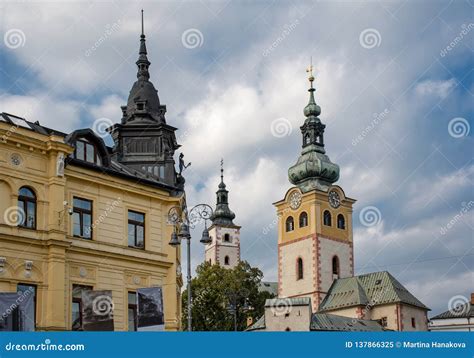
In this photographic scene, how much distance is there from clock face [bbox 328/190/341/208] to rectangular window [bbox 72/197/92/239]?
6183cm

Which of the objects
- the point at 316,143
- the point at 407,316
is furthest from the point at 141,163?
the point at 316,143

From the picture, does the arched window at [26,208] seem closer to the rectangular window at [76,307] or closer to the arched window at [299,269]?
the rectangular window at [76,307]

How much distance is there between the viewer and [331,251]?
88.3 m

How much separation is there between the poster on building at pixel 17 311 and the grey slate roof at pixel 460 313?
225 feet

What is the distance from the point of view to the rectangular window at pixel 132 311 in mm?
29766

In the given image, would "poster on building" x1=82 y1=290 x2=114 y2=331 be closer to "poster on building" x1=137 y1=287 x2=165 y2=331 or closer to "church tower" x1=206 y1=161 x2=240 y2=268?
"poster on building" x1=137 y1=287 x2=165 y2=331

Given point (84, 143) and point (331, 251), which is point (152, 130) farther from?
point (331, 251)

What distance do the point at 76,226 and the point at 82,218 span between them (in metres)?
0.45

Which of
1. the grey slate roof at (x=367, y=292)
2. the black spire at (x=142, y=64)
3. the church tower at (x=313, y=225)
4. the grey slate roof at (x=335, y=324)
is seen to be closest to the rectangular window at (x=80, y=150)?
the black spire at (x=142, y=64)

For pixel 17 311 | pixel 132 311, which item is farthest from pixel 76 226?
pixel 17 311

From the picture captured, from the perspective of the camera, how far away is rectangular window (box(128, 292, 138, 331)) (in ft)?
97.7

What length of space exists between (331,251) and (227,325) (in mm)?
23065

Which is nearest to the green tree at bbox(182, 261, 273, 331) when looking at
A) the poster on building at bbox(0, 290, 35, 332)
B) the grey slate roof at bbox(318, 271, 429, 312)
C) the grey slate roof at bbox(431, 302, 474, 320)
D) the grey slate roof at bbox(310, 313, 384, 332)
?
the grey slate roof at bbox(310, 313, 384, 332)

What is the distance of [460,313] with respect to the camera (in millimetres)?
88125
